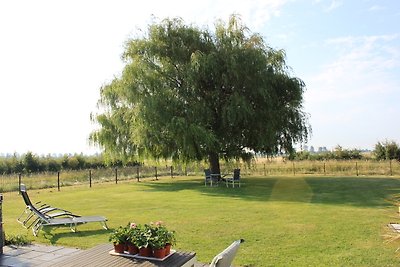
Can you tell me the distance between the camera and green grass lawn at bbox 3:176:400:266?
241 inches

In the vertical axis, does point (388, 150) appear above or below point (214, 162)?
above

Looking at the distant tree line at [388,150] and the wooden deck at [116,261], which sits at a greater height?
the distant tree line at [388,150]

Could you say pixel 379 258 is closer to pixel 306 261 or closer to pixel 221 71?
pixel 306 261

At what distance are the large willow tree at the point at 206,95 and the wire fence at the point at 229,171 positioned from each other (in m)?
2.66

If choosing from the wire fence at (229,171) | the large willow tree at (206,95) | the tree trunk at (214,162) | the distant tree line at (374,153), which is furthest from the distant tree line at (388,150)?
the tree trunk at (214,162)

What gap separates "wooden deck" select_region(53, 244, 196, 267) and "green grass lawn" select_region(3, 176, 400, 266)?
5.35ft

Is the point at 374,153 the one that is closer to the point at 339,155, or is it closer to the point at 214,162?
the point at 339,155

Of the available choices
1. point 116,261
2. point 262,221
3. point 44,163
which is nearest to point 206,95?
point 262,221

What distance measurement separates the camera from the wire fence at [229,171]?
22.5 meters

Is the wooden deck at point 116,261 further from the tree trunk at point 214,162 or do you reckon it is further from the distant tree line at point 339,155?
the distant tree line at point 339,155

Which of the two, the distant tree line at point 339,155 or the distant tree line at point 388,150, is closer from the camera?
the distant tree line at point 388,150

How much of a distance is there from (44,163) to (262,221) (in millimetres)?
31453

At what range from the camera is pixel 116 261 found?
4.06 metres

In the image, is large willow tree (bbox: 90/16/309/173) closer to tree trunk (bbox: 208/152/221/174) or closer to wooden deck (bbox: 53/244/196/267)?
tree trunk (bbox: 208/152/221/174)
